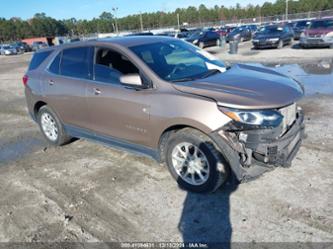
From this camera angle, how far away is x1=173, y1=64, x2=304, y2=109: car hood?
11.3ft

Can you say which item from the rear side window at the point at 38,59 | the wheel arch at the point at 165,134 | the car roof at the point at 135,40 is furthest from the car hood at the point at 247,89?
the rear side window at the point at 38,59

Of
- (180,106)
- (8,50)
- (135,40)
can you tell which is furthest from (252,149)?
(8,50)

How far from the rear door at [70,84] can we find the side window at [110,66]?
0.57ft

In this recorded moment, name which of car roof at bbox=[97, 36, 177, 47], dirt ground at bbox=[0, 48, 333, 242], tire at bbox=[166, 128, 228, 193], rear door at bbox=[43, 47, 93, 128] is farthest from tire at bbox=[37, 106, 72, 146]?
tire at bbox=[166, 128, 228, 193]

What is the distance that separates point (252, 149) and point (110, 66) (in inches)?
89.1

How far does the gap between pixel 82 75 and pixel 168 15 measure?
123202 millimetres

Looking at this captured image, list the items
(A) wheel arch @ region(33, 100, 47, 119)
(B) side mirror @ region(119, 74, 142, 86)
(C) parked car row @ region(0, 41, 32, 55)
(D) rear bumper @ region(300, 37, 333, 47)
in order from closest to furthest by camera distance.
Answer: (B) side mirror @ region(119, 74, 142, 86) < (A) wheel arch @ region(33, 100, 47, 119) < (D) rear bumper @ region(300, 37, 333, 47) < (C) parked car row @ region(0, 41, 32, 55)

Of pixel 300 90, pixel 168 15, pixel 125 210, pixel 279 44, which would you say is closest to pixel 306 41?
pixel 279 44

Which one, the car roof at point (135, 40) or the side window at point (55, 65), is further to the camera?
the side window at point (55, 65)

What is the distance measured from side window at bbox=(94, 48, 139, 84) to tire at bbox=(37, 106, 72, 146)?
1.47 metres

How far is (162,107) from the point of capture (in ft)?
12.6

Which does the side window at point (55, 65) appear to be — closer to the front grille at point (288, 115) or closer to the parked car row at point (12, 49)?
the front grille at point (288, 115)

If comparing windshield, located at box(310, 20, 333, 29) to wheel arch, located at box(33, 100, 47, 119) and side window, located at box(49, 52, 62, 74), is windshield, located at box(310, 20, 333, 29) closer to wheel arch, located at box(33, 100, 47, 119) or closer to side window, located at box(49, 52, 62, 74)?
side window, located at box(49, 52, 62, 74)

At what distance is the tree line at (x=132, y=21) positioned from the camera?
10235cm
